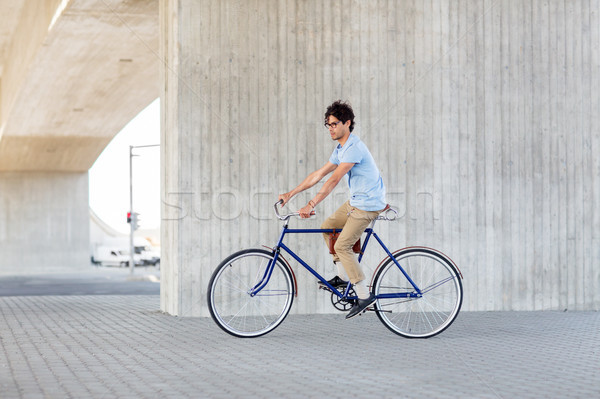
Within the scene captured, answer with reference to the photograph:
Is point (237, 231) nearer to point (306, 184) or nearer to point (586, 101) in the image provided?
point (306, 184)

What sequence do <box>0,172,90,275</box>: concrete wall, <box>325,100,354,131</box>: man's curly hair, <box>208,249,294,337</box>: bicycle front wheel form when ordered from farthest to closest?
1. <box>0,172,90,275</box>: concrete wall
2. <box>325,100,354,131</box>: man's curly hair
3. <box>208,249,294,337</box>: bicycle front wheel

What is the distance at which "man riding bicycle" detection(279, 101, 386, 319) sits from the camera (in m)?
6.73

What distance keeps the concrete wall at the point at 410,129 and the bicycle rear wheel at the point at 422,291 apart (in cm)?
183

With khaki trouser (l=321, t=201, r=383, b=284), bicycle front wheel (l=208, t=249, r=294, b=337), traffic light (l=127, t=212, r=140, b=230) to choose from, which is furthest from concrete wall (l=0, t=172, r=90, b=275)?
khaki trouser (l=321, t=201, r=383, b=284)

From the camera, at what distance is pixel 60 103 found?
82.7 feet

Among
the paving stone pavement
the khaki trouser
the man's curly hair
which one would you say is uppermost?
the man's curly hair

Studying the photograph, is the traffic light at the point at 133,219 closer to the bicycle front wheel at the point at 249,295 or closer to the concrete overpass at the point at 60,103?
the concrete overpass at the point at 60,103

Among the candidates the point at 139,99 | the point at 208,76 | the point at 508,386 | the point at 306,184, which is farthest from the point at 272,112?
the point at 139,99

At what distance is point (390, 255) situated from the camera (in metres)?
6.84

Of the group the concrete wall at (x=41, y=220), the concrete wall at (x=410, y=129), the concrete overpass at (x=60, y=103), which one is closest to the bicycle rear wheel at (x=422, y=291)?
the concrete wall at (x=410, y=129)

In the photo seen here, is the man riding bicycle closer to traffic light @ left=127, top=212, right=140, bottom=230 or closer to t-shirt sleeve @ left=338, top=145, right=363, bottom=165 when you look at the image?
t-shirt sleeve @ left=338, top=145, right=363, bottom=165

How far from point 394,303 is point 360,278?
39 cm

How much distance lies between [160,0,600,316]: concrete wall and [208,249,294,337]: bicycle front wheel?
1.85 meters

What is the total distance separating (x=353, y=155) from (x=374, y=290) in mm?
1047
